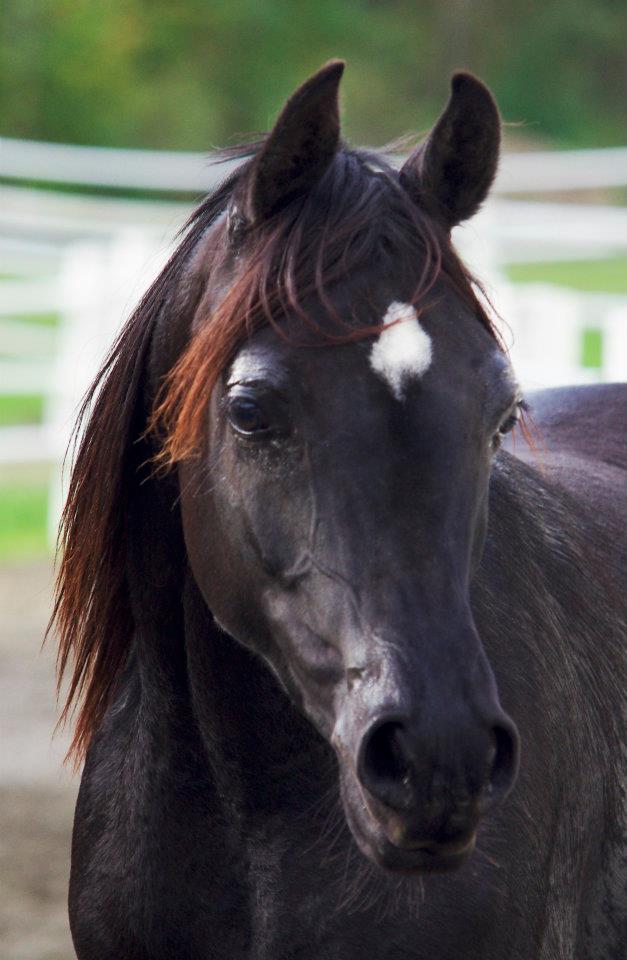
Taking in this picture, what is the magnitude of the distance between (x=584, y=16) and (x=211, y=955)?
155ft

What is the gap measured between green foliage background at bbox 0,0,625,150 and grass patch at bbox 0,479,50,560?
1788 cm

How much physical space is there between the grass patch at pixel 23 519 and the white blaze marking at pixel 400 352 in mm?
7324

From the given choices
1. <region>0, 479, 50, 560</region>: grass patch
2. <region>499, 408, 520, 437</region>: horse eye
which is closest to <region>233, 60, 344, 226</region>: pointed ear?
<region>499, 408, 520, 437</region>: horse eye

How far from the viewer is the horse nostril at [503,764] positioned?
195 centimetres

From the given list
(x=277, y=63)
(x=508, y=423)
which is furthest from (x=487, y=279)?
(x=277, y=63)

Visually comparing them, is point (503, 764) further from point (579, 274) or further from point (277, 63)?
point (277, 63)

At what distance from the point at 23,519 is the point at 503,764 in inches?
362

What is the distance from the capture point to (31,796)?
5.44m

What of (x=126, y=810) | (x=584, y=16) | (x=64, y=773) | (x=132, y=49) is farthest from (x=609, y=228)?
(x=584, y=16)

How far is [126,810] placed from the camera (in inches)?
105

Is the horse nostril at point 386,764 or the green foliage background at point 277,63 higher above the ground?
the green foliage background at point 277,63

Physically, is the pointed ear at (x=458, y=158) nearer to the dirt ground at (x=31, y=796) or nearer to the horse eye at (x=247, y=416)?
the horse eye at (x=247, y=416)

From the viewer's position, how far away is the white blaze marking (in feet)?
6.93

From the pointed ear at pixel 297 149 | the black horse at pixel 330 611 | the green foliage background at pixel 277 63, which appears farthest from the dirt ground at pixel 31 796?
the green foliage background at pixel 277 63
